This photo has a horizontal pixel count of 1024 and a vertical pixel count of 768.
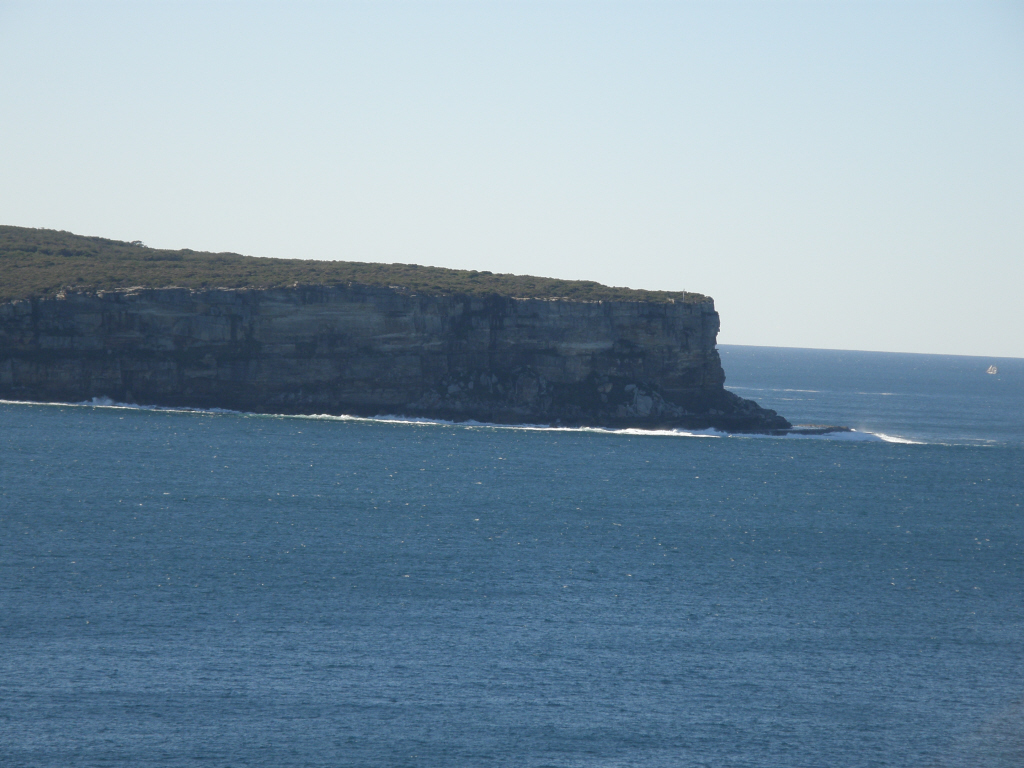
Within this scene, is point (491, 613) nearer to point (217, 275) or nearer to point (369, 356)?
point (369, 356)

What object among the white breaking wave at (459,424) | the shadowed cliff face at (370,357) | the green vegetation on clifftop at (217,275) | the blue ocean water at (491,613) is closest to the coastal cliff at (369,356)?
the shadowed cliff face at (370,357)

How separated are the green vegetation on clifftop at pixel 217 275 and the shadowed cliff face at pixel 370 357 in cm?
352

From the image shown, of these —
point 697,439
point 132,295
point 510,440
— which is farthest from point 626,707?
point 132,295

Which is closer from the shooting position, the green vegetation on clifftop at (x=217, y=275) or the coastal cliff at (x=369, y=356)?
the coastal cliff at (x=369, y=356)

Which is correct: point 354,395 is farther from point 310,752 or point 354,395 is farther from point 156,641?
point 310,752

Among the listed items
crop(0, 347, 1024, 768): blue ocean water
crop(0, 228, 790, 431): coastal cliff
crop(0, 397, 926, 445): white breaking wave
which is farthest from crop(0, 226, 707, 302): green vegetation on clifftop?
crop(0, 347, 1024, 768): blue ocean water

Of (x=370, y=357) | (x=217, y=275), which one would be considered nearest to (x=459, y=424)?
(x=370, y=357)

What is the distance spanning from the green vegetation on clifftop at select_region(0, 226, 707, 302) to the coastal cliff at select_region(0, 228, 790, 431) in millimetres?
3366

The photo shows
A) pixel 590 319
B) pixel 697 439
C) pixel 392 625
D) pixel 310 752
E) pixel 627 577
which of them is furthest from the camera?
pixel 590 319

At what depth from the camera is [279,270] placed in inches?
4719

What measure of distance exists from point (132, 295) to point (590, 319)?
1846 inches

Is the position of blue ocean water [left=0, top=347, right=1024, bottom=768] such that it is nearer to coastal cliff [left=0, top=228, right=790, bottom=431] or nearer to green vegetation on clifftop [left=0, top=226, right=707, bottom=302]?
coastal cliff [left=0, top=228, right=790, bottom=431]

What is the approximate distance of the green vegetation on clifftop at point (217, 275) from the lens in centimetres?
10744

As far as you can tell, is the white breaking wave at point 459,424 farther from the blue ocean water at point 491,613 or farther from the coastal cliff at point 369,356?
the blue ocean water at point 491,613
